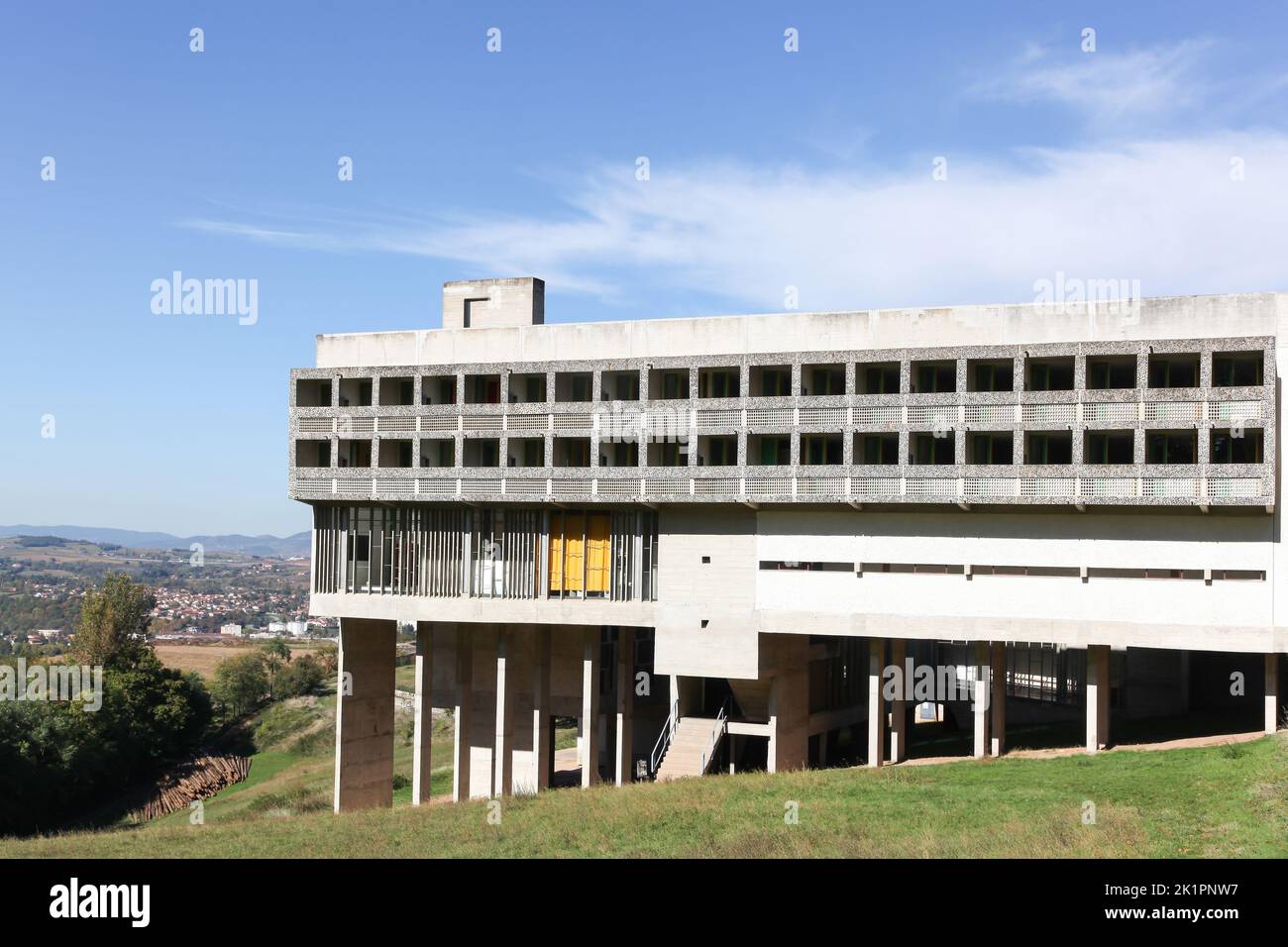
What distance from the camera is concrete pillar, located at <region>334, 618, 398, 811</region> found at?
52938 millimetres

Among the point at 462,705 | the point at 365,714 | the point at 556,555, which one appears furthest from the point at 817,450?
the point at 365,714

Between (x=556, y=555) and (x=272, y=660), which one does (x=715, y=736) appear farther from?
(x=272, y=660)

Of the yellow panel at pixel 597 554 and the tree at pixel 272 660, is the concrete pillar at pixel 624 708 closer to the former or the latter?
the yellow panel at pixel 597 554

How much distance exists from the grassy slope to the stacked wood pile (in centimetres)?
4406

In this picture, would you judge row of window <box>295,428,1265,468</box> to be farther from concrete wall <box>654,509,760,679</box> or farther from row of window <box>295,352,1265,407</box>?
concrete wall <box>654,509,760,679</box>

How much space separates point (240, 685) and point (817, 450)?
88.3 m

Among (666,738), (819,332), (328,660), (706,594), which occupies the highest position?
(819,332)

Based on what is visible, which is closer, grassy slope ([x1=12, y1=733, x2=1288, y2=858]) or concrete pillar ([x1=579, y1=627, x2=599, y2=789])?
grassy slope ([x1=12, y1=733, x2=1288, y2=858])

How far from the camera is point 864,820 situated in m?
33.5

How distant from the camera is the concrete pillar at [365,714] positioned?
5294 centimetres

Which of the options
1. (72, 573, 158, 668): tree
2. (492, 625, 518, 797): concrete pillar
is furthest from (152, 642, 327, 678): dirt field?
(492, 625, 518, 797): concrete pillar

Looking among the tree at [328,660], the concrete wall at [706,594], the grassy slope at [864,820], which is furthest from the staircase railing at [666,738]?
the tree at [328,660]
